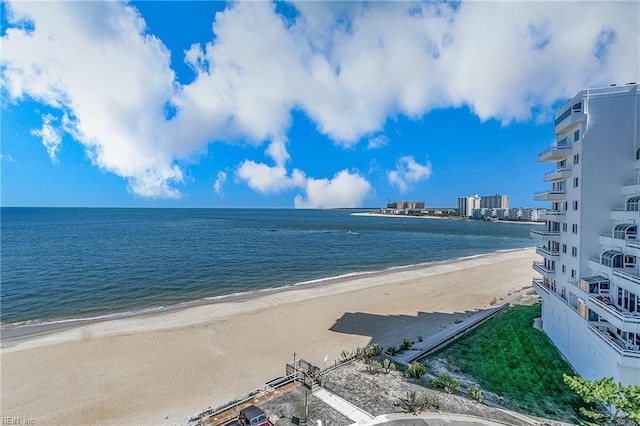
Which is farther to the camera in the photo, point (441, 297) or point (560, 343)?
point (441, 297)

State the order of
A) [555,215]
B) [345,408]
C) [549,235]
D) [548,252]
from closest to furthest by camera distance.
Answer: [345,408] → [555,215] → [549,235] → [548,252]

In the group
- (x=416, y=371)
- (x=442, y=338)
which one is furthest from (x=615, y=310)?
(x=442, y=338)

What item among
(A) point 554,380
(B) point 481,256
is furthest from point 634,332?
(B) point 481,256

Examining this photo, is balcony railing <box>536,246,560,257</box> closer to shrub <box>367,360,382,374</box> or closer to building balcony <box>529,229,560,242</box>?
building balcony <box>529,229,560,242</box>

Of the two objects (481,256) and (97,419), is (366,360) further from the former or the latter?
(481,256)

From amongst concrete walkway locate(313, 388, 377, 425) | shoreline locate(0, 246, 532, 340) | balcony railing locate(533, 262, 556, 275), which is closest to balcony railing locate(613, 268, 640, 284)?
balcony railing locate(533, 262, 556, 275)

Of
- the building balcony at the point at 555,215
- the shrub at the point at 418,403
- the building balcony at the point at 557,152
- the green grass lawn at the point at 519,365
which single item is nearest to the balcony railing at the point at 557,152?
the building balcony at the point at 557,152

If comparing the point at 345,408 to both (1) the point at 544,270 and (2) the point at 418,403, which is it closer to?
(2) the point at 418,403
